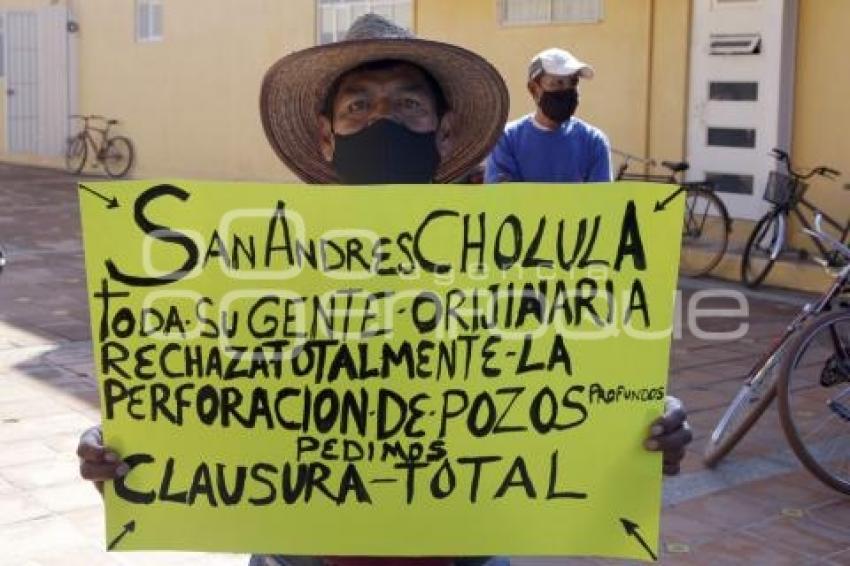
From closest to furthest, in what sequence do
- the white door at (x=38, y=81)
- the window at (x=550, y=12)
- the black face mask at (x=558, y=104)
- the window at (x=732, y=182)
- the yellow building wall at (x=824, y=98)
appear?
the black face mask at (x=558, y=104)
the yellow building wall at (x=824, y=98)
the window at (x=732, y=182)
the window at (x=550, y=12)
the white door at (x=38, y=81)

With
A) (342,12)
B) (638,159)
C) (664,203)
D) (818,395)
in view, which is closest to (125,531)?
(664,203)

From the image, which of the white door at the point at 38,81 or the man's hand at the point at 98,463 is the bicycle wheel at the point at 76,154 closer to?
the white door at the point at 38,81

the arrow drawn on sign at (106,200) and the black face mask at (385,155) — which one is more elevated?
the black face mask at (385,155)

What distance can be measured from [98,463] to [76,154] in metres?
18.9

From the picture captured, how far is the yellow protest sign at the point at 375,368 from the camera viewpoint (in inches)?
89.7

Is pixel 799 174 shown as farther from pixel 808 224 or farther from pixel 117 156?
pixel 117 156

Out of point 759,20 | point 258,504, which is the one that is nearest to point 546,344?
point 258,504

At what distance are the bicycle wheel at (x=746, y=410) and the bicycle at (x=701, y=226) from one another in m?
4.89

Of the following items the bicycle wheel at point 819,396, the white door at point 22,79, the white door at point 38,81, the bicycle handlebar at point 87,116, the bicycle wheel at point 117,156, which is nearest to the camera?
the bicycle wheel at point 819,396

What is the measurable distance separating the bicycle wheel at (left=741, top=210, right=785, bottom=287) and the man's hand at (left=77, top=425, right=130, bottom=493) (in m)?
8.03

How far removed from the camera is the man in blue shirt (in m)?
5.82

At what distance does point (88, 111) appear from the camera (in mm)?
20484

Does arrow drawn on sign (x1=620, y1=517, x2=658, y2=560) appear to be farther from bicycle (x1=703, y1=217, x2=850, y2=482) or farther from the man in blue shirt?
the man in blue shirt

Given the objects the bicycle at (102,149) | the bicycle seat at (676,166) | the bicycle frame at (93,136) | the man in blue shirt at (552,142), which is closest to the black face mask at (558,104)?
the man in blue shirt at (552,142)
